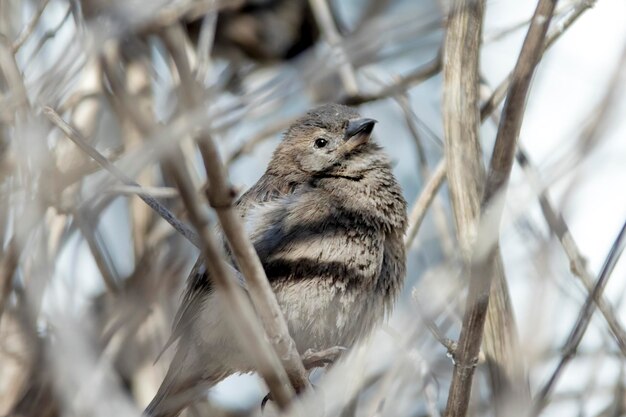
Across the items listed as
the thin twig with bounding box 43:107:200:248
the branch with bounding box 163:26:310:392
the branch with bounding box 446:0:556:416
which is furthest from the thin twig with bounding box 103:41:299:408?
the branch with bounding box 446:0:556:416

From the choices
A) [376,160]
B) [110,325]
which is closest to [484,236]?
[376,160]

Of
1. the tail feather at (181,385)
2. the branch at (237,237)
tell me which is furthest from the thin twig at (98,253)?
the branch at (237,237)

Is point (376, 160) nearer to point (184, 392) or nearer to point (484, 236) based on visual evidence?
point (184, 392)

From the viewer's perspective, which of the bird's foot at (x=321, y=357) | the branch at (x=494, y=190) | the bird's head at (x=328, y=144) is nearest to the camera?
the branch at (x=494, y=190)

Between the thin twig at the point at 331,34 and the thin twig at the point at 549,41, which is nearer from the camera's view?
the thin twig at the point at 549,41

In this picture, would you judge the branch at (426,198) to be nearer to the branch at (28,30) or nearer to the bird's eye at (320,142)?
the bird's eye at (320,142)

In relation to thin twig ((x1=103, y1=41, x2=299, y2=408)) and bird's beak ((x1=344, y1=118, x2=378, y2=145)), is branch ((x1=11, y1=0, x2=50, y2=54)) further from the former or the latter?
bird's beak ((x1=344, y1=118, x2=378, y2=145))
